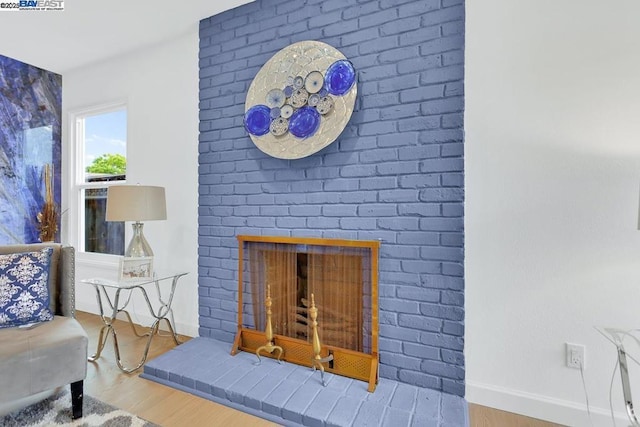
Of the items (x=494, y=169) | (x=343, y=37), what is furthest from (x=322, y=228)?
(x=343, y=37)

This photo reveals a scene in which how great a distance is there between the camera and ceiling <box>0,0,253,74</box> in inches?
93.4

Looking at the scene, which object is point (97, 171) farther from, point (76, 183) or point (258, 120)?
point (258, 120)

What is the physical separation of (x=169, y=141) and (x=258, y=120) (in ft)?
3.40

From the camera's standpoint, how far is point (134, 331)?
2.63 meters

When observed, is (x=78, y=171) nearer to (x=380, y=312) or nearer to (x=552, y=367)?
(x=380, y=312)

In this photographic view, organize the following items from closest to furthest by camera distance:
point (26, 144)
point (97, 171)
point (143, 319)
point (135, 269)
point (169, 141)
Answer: point (135, 269) < point (169, 141) < point (143, 319) < point (26, 144) < point (97, 171)

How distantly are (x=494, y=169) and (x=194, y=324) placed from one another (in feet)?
8.08

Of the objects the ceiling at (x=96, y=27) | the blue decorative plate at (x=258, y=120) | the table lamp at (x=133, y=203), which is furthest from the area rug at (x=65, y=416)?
the ceiling at (x=96, y=27)

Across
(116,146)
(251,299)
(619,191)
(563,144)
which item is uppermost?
(116,146)

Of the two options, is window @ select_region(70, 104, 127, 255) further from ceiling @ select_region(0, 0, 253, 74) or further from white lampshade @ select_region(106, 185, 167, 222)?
white lampshade @ select_region(106, 185, 167, 222)

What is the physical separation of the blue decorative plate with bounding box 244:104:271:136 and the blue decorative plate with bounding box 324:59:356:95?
47cm

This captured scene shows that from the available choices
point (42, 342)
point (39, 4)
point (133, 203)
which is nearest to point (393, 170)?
point (133, 203)

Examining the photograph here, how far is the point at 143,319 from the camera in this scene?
9.60 ft

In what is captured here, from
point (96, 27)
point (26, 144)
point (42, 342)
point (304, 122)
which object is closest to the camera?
point (42, 342)
